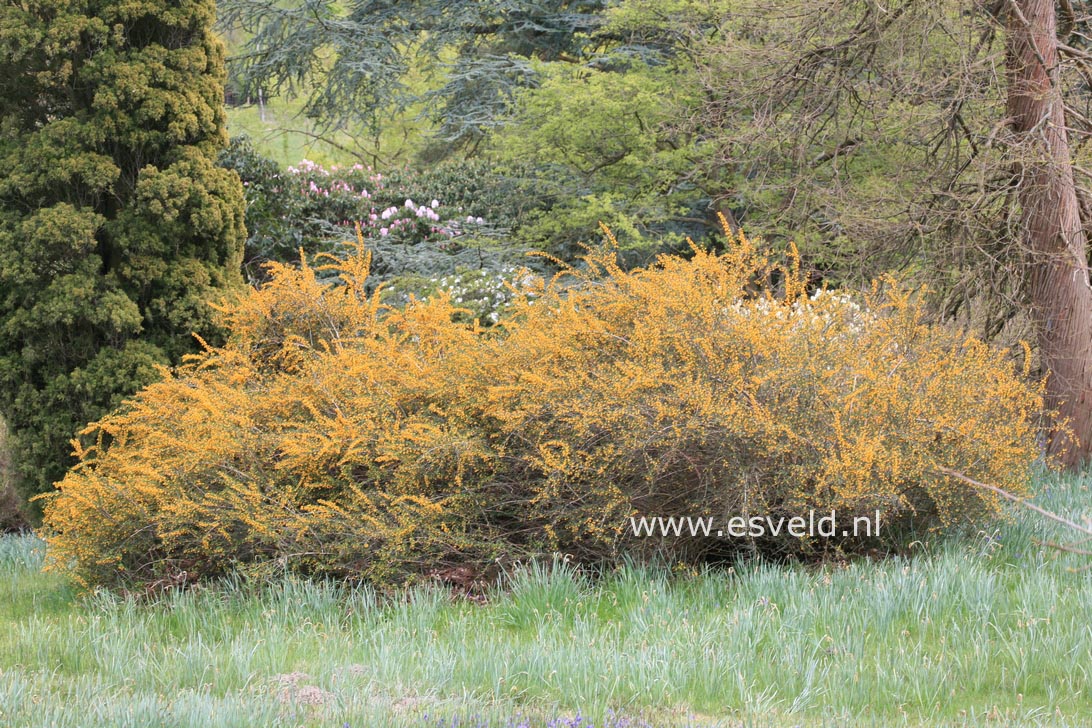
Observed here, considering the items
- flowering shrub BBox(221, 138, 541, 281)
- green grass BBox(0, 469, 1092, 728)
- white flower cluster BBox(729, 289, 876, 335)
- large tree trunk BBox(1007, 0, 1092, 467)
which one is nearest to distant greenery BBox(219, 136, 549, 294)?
flowering shrub BBox(221, 138, 541, 281)

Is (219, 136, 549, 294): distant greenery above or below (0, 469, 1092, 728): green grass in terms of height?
above

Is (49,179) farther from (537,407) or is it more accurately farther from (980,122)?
(980,122)

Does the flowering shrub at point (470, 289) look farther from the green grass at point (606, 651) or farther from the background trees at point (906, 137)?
the green grass at point (606, 651)

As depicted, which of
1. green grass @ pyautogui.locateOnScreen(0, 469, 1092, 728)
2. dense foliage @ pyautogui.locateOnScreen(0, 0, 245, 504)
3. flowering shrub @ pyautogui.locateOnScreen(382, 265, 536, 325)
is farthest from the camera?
flowering shrub @ pyautogui.locateOnScreen(382, 265, 536, 325)

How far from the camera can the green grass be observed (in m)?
3.18

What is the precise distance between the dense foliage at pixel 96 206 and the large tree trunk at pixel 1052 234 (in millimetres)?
5664

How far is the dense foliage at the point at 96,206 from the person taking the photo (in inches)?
271

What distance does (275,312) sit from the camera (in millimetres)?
6758

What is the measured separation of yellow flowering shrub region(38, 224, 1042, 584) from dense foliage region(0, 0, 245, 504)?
1654mm

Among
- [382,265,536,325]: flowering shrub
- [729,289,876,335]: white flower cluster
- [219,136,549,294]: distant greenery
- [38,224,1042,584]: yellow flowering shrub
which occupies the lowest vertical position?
[38,224,1042,584]: yellow flowering shrub

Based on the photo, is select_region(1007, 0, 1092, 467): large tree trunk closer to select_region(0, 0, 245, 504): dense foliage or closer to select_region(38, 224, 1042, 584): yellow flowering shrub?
select_region(38, 224, 1042, 584): yellow flowering shrub

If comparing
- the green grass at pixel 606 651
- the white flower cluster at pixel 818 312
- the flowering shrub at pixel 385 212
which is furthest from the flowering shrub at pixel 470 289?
the green grass at pixel 606 651

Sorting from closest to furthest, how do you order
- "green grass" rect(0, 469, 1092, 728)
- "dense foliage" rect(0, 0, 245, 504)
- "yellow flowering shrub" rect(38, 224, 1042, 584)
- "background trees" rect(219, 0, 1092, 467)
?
"green grass" rect(0, 469, 1092, 728) → "yellow flowering shrub" rect(38, 224, 1042, 584) → "dense foliage" rect(0, 0, 245, 504) → "background trees" rect(219, 0, 1092, 467)

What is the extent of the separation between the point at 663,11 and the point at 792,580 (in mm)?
9030
